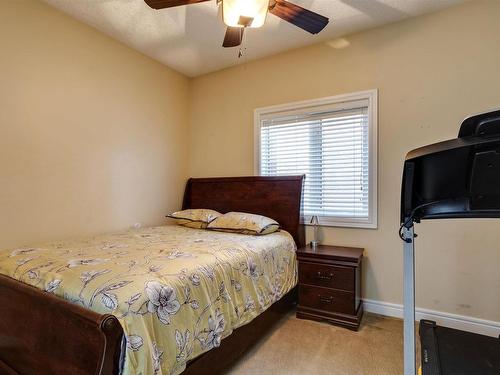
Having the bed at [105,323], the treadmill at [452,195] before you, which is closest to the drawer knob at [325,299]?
the bed at [105,323]

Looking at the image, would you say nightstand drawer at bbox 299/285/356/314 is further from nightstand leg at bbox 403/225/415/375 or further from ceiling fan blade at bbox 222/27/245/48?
ceiling fan blade at bbox 222/27/245/48

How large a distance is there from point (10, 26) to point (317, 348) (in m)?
3.38

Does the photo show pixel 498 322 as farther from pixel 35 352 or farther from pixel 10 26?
Answer: pixel 10 26

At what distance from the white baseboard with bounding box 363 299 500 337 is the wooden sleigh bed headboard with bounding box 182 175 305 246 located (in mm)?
895

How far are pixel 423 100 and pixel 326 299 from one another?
6.46 ft

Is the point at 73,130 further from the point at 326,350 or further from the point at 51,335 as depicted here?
the point at 326,350

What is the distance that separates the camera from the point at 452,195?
1.14 m

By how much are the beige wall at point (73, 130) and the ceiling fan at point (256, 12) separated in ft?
4.31

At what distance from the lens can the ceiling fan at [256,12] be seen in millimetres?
1582

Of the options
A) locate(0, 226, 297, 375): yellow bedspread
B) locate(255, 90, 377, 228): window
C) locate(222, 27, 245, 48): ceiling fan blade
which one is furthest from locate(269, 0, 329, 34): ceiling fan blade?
locate(0, 226, 297, 375): yellow bedspread

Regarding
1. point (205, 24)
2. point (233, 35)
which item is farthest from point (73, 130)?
point (233, 35)

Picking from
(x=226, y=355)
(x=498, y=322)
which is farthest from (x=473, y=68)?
(x=226, y=355)

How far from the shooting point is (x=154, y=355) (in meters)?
1.13

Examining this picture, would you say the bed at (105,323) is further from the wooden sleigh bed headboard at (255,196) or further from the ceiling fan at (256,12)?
the ceiling fan at (256,12)
